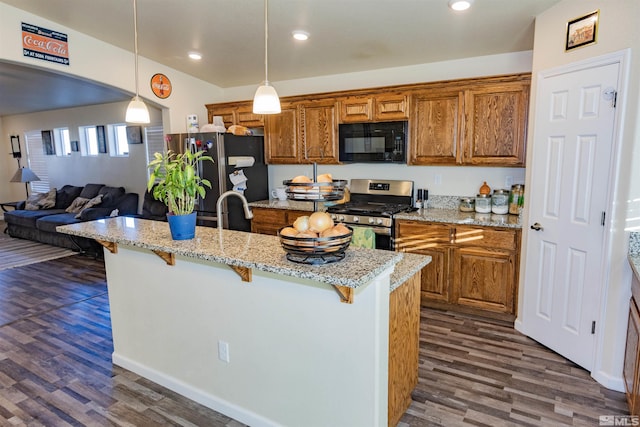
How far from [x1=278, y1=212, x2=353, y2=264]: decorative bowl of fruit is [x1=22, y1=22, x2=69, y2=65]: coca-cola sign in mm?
3360

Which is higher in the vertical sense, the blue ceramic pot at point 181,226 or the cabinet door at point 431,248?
the blue ceramic pot at point 181,226

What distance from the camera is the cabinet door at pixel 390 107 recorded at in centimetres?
399

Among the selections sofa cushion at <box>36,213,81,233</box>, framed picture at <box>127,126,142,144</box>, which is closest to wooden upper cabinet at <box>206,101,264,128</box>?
framed picture at <box>127,126,142,144</box>

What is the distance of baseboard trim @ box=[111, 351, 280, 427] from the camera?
221cm

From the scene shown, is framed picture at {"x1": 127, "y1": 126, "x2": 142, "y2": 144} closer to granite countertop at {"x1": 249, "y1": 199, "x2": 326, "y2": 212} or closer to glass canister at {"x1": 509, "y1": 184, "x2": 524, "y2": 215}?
granite countertop at {"x1": 249, "y1": 199, "x2": 326, "y2": 212}

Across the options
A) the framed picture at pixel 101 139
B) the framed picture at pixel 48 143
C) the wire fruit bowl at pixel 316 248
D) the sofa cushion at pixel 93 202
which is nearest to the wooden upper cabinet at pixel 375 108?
the wire fruit bowl at pixel 316 248

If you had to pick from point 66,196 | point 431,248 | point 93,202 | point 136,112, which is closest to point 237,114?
point 136,112

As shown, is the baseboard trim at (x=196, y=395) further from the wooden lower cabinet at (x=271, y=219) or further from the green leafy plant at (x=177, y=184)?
the wooden lower cabinet at (x=271, y=219)

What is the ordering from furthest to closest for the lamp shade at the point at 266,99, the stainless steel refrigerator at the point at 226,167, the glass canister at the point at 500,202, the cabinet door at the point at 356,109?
1. the stainless steel refrigerator at the point at 226,167
2. the cabinet door at the point at 356,109
3. the glass canister at the point at 500,202
4. the lamp shade at the point at 266,99

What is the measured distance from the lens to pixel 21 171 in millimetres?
8281

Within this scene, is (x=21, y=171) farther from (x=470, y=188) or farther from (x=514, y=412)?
(x=514, y=412)

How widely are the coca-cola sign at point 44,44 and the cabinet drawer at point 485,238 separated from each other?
160 inches

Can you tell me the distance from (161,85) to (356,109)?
7.90ft

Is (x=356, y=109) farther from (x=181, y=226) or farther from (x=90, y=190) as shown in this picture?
(x=90, y=190)
